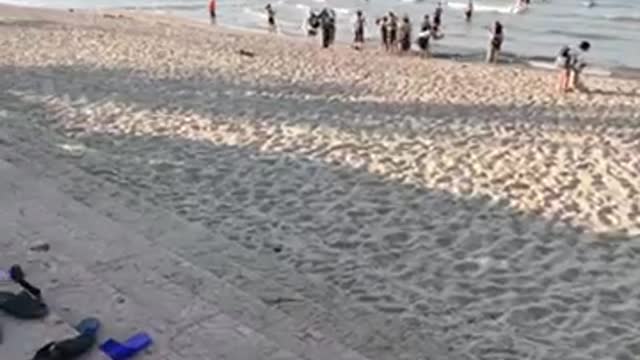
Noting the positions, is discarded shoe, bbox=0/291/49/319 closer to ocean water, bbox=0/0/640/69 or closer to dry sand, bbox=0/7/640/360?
dry sand, bbox=0/7/640/360

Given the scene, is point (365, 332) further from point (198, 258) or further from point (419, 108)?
point (419, 108)

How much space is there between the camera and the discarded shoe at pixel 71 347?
4.60 meters

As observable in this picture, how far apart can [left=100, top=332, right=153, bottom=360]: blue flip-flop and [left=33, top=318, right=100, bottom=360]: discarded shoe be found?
96 mm

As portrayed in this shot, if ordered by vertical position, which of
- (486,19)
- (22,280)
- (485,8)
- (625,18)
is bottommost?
(486,19)

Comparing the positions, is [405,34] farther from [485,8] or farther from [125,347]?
[485,8]

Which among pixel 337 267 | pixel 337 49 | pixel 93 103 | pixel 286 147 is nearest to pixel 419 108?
pixel 286 147

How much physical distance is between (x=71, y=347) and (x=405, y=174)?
605 cm

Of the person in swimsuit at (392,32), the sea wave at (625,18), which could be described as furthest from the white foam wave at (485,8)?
the person in swimsuit at (392,32)

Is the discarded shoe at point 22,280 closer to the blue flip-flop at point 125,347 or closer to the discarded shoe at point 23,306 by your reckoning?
the discarded shoe at point 23,306

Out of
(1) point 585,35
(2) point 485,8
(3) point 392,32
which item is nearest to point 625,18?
(1) point 585,35

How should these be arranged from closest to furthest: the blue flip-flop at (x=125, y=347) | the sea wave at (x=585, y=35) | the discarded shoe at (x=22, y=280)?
the blue flip-flop at (x=125, y=347) → the discarded shoe at (x=22, y=280) → the sea wave at (x=585, y=35)

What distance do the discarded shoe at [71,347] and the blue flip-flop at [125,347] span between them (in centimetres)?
10

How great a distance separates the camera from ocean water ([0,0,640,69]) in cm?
2866

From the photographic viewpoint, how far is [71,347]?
4703 millimetres
